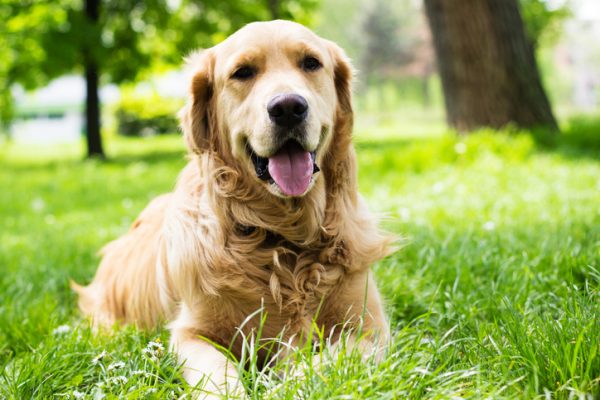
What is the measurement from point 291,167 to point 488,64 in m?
5.88

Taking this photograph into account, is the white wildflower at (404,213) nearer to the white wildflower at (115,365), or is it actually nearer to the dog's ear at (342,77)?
the dog's ear at (342,77)

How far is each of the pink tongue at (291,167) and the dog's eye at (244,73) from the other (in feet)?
1.27

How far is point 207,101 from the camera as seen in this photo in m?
2.85

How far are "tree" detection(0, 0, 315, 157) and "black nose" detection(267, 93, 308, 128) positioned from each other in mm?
12190

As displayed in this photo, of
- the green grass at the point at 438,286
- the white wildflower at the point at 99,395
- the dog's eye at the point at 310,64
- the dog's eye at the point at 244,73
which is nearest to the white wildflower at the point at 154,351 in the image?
the green grass at the point at 438,286

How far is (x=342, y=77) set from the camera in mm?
2949

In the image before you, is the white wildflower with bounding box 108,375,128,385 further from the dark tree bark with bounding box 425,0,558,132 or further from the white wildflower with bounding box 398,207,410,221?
the dark tree bark with bounding box 425,0,558,132

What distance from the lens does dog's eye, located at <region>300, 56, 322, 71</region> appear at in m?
2.70

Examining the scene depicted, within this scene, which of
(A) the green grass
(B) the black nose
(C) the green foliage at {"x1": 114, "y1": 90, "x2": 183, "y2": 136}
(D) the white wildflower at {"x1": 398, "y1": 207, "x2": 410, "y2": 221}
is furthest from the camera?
(C) the green foliage at {"x1": 114, "y1": 90, "x2": 183, "y2": 136}

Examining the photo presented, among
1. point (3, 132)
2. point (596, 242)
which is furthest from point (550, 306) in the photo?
point (3, 132)

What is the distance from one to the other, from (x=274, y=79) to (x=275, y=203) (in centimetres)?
53

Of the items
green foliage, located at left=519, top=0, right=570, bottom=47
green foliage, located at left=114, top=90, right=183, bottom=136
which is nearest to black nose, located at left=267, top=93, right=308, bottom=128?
green foliage, located at left=114, top=90, right=183, bottom=136

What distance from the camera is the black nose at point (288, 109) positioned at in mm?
2375

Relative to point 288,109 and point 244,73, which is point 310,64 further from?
point 288,109
